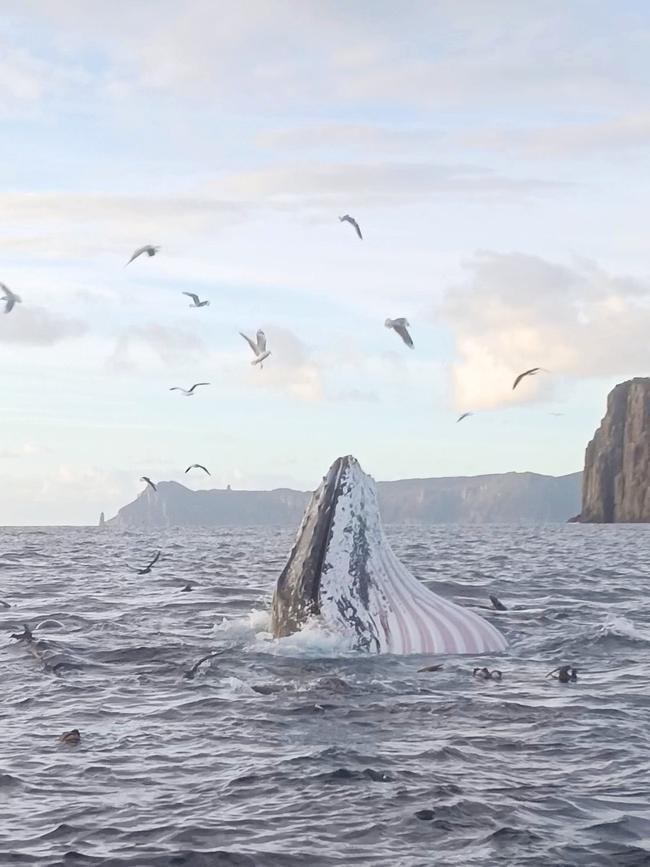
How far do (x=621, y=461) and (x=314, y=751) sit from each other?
171 metres

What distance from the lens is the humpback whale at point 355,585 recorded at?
1258cm

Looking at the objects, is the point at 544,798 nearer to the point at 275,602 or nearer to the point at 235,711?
the point at 235,711

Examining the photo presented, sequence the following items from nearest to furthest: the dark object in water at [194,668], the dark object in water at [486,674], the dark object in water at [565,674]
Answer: the dark object in water at [486,674] → the dark object in water at [565,674] → the dark object in water at [194,668]

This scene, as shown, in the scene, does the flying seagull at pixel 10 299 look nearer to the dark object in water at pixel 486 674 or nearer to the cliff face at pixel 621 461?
the dark object in water at pixel 486 674

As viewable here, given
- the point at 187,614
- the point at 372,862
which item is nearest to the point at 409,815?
the point at 372,862

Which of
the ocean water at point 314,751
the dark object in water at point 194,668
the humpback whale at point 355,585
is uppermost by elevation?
the humpback whale at point 355,585

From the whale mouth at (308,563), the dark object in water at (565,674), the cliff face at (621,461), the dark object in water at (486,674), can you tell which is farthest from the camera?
the cliff face at (621,461)

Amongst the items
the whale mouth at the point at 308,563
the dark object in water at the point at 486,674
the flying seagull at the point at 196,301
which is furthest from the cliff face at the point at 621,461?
the dark object in water at the point at 486,674

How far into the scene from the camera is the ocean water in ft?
24.2

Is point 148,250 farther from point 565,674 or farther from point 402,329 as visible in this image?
point 565,674

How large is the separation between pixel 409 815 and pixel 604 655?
22.9 feet

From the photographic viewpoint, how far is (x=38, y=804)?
816 cm

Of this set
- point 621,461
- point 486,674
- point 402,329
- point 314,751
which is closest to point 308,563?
point 486,674

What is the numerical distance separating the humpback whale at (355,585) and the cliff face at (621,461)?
155 m
